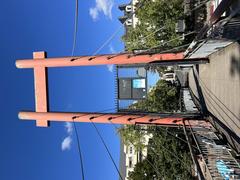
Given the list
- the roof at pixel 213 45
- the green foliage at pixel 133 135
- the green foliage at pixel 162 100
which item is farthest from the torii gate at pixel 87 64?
the green foliage at pixel 133 135

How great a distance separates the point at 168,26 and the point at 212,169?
2338 cm

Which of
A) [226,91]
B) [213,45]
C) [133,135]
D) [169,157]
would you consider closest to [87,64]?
[213,45]

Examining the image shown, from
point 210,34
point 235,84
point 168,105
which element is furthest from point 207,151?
point 168,105

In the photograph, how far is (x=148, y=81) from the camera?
146 feet

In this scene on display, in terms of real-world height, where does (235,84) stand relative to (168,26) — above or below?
below

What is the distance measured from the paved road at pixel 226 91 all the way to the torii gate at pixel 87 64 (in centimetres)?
133

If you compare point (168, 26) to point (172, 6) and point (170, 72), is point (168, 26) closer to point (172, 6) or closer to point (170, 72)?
point (172, 6)

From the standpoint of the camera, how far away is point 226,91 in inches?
639

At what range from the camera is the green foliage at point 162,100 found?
4022 cm

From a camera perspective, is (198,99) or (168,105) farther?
(168,105)

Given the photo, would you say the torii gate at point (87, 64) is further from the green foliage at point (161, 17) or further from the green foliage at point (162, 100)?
the green foliage at point (162, 100)

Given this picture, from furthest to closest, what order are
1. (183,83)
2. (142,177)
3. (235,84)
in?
(142,177) < (183,83) < (235,84)

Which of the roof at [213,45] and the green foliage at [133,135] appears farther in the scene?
the green foliage at [133,135]

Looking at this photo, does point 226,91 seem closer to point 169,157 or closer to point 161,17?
point 161,17
